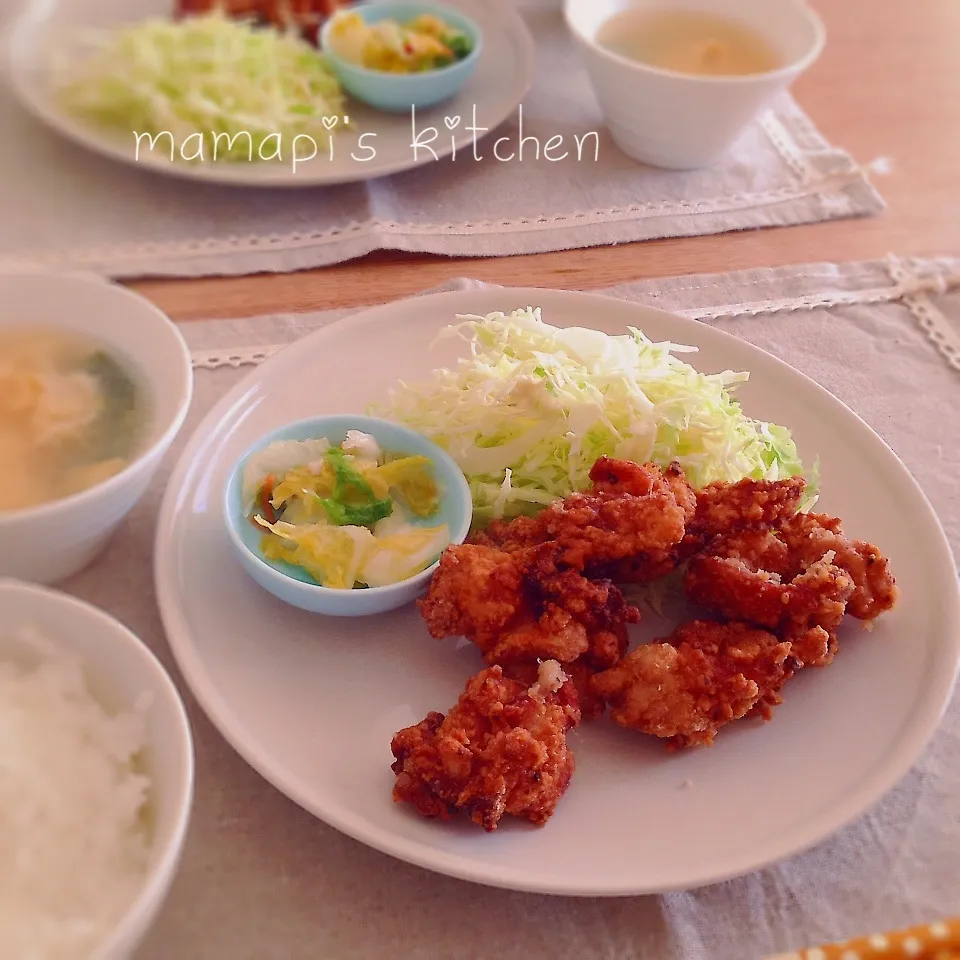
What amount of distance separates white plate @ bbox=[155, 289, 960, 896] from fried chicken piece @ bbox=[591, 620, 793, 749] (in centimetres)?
5

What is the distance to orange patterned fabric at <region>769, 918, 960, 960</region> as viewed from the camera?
1.17 m

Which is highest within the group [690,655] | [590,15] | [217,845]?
[590,15]

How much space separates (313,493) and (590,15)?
2.06 metres

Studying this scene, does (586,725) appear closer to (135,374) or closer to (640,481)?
(640,481)

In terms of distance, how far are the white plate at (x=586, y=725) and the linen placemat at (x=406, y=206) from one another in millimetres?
786

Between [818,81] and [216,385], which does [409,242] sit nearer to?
[216,385]

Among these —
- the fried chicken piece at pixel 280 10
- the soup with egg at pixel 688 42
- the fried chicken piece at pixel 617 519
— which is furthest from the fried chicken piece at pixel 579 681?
the fried chicken piece at pixel 280 10

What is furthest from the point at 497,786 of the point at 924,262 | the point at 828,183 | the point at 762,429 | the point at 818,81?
the point at 818,81

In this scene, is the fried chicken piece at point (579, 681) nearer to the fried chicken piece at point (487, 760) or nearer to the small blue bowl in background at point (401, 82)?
the fried chicken piece at point (487, 760)

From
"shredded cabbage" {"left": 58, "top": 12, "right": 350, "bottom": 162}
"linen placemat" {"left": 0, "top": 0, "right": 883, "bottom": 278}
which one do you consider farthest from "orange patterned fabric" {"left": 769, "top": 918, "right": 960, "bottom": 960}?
"shredded cabbage" {"left": 58, "top": 12, "right": 350, "bottom": 162}

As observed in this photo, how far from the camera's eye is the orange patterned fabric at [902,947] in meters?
1.17

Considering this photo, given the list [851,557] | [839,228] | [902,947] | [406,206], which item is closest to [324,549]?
[851,557]

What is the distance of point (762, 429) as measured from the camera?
1918 millimetres

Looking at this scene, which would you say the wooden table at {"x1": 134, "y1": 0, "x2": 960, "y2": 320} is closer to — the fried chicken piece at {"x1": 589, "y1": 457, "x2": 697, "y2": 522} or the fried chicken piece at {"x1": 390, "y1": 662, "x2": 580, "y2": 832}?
the fried chicken piece at {"x1": 589, "y1": 457, "x2": 697, "y2": 522}
